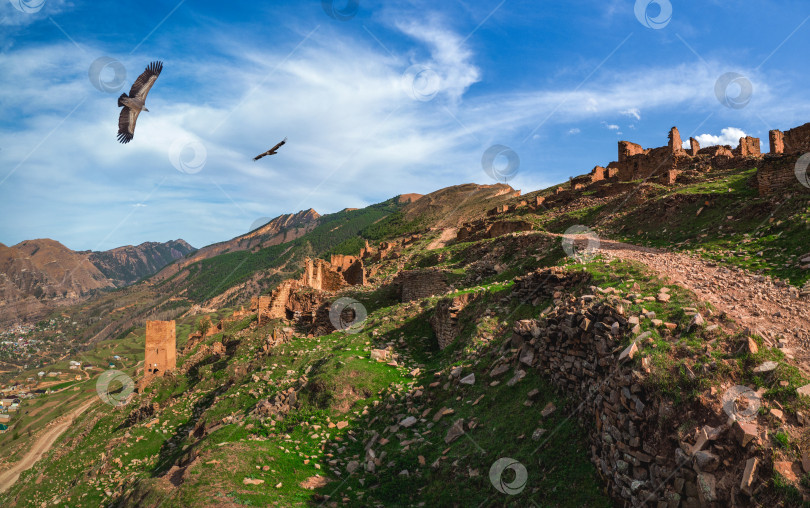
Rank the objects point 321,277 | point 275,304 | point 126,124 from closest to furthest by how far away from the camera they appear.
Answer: point 126,124
point 275,304
point 321,277

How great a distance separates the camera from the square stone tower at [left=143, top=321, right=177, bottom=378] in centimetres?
2697

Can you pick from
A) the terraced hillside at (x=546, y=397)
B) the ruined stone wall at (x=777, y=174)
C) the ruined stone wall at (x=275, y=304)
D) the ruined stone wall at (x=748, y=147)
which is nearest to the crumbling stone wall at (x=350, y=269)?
the ruined stone wall at (x=275, y=304)

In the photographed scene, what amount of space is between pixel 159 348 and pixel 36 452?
39.7 m

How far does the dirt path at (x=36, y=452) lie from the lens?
131 feet

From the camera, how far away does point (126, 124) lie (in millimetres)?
12391

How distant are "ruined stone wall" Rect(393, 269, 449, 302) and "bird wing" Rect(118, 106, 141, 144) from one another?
13.7 m

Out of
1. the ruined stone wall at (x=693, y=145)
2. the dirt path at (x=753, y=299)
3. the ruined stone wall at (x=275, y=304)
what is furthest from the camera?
the ruined stone wall at (x=693, y=145)

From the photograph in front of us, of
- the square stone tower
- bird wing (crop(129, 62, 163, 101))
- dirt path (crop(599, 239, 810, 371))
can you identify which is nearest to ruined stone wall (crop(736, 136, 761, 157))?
dirt path (crop(599, 239, 810, 371))

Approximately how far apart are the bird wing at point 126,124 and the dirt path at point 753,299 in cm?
1498

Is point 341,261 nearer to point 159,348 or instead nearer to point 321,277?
point 321,277

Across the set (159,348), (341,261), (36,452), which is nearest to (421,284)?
(159,348)

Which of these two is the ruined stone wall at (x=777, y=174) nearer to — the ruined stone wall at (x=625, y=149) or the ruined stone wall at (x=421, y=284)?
the ruined stone wall at (x=421, y=284)

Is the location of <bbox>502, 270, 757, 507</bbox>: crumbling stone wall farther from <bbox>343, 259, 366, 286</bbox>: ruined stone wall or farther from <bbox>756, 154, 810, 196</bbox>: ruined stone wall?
<bbox>343, 259, 366, 286</bbox>: ruined stone wall

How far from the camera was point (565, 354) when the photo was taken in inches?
291
